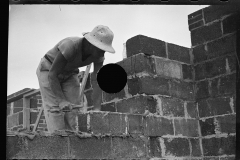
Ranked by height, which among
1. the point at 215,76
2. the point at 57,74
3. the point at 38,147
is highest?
the point at 215,76

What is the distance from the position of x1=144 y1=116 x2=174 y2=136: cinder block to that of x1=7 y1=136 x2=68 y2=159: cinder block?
1026mm

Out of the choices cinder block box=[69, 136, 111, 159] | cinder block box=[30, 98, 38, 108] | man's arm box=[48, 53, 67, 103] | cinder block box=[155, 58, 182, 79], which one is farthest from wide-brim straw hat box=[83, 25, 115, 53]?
cinder block box=[30, 98, 38, 108]

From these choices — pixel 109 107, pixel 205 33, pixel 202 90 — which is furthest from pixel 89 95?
pixel 205 33

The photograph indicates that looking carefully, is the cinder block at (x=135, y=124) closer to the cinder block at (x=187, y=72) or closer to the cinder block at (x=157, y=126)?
the cinder block at (x=157, y=126)

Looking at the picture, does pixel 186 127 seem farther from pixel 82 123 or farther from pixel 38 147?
pixel 38 147

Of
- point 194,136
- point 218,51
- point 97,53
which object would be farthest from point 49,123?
point 218,51

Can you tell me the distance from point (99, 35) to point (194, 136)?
1.98 metres

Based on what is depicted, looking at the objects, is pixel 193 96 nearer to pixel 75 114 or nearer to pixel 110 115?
pixel 110 115

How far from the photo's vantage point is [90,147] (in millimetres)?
2637

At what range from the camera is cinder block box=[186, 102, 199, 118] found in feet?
12.4

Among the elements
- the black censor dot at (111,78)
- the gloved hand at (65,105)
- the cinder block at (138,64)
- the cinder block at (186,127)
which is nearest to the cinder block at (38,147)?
the gloved hand at (65,105)

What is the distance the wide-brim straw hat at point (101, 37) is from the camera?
7.26 ft

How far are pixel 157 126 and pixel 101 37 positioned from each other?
4.69 feet

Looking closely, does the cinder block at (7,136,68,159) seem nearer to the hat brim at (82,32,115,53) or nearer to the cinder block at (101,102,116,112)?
the hat brim at (82,32,115,53)
